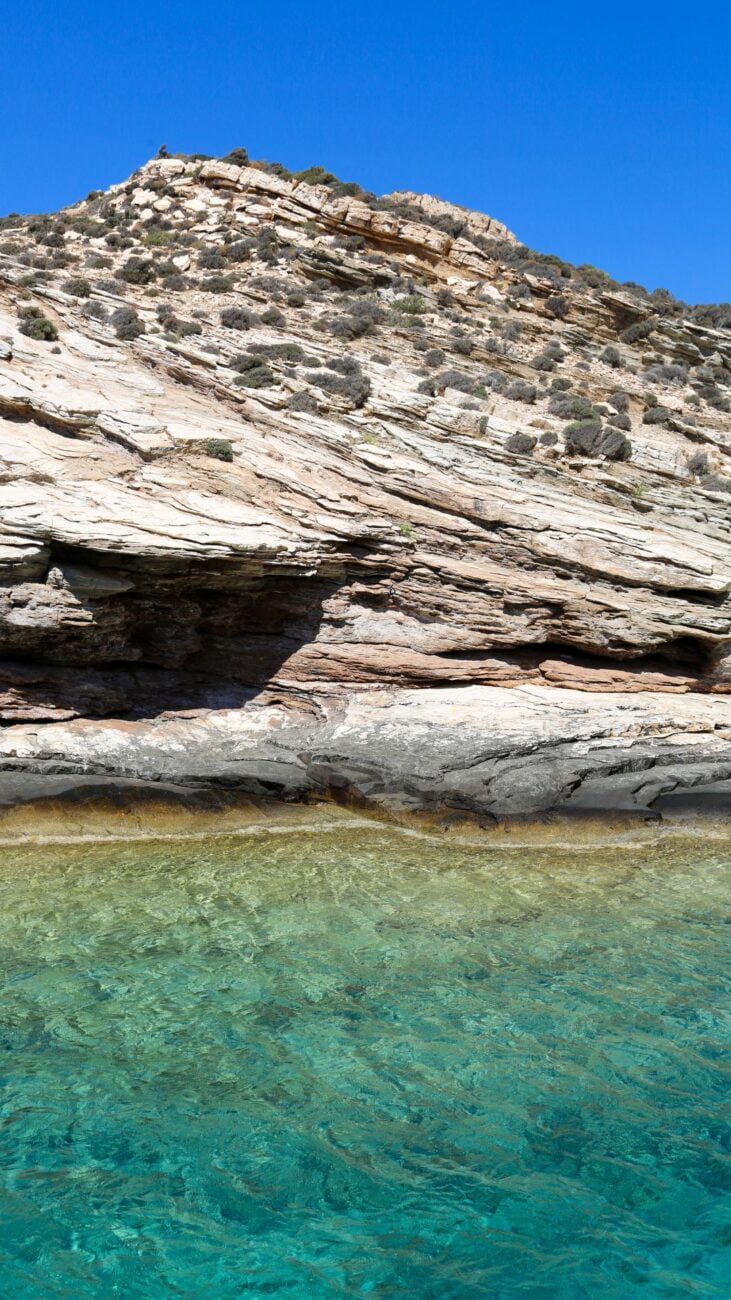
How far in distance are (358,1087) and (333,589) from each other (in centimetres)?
1198

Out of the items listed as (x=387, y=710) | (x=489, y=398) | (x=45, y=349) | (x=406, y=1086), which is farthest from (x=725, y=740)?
(x=45, y=349)

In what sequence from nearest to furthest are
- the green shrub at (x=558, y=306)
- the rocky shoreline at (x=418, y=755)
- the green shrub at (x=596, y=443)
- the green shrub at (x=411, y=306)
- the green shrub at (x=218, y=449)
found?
the rocky shoreline at (x=418, y=755) → the green shrub at (x=218, y=449) → the green shrub at (x=596, y=443) → the green shrub at (x=411, y=306) → the green shrub at (x=558, y=306)

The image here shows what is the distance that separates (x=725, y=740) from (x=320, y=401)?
13210 mm

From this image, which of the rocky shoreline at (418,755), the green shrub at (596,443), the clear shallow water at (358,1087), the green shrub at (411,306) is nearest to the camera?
the clear shallow water at (358,1087)

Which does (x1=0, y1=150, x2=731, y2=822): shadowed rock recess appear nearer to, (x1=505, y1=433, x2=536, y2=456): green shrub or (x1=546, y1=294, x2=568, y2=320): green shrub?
(x1=505, y1=433, x2=536, y2=456): green shrub

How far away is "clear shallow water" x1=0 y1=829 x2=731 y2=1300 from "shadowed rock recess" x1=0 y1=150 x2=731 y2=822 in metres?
3.98

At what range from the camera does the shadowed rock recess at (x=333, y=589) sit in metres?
16.5

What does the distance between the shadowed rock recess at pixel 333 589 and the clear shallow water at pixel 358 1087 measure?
398 centimetres

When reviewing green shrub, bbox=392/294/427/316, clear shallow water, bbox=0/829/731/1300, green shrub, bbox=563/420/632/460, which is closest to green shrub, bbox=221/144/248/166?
green shrub, bbox=392/294/427/316

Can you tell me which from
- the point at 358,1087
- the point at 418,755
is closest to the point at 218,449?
the point at 418,755

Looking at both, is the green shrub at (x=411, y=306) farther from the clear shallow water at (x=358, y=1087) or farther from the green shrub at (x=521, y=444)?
the clear shallow water at (x=358, y=1087)

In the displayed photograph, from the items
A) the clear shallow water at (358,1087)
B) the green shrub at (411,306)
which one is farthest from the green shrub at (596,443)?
the clear shallow water at (358,1087)

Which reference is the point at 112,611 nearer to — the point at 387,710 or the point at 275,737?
the point at 275,737

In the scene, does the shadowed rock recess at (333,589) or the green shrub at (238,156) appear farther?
the green shrub at (238,156)
